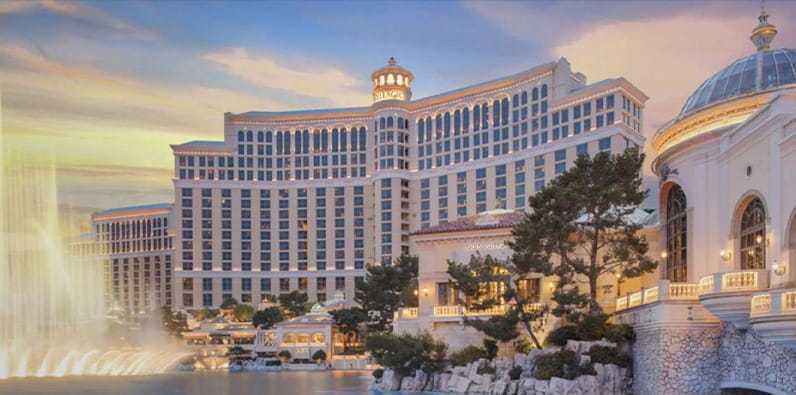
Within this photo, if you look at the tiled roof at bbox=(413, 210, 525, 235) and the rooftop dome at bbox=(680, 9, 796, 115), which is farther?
the tiled roof at bbox=(413, 210, 525, 235)

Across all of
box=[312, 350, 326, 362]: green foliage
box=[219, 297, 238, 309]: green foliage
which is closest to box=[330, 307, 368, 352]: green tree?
box=[312, 350, 326, 362]: green foliage

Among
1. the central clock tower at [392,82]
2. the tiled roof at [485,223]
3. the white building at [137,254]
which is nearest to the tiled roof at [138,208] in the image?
the white building at [137,254]

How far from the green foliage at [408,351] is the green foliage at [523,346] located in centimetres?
400

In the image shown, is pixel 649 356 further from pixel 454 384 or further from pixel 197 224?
pixel 197 224

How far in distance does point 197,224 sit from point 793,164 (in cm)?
11026

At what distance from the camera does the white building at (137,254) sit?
14388 cm

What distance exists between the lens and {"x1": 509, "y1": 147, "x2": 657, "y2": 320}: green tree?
33.5 metres

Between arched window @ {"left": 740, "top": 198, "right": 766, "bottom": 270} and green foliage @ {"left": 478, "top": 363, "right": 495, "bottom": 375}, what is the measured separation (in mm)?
13386

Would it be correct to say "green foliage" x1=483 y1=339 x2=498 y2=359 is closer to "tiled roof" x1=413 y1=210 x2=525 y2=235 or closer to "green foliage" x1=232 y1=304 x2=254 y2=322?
"tiled roof" x1=413 y1=210 x2=525 y2=235

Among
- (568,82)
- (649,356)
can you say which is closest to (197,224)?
(568,82)

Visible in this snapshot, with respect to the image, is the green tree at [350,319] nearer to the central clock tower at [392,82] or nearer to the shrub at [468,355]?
the shrub at [468,355]

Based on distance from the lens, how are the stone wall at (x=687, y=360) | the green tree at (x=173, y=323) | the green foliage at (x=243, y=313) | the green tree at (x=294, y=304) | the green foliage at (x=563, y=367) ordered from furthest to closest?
the green foliage at (x=243, y=313) < the green tree at (x=294, y=304) < the green tree at (x=173, y=323) < the green foliage at (x=563, y=367) < the stone wall at (x=687, y=360)

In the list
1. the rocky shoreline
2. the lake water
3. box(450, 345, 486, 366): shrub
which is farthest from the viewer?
the lake water

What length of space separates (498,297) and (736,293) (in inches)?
568
